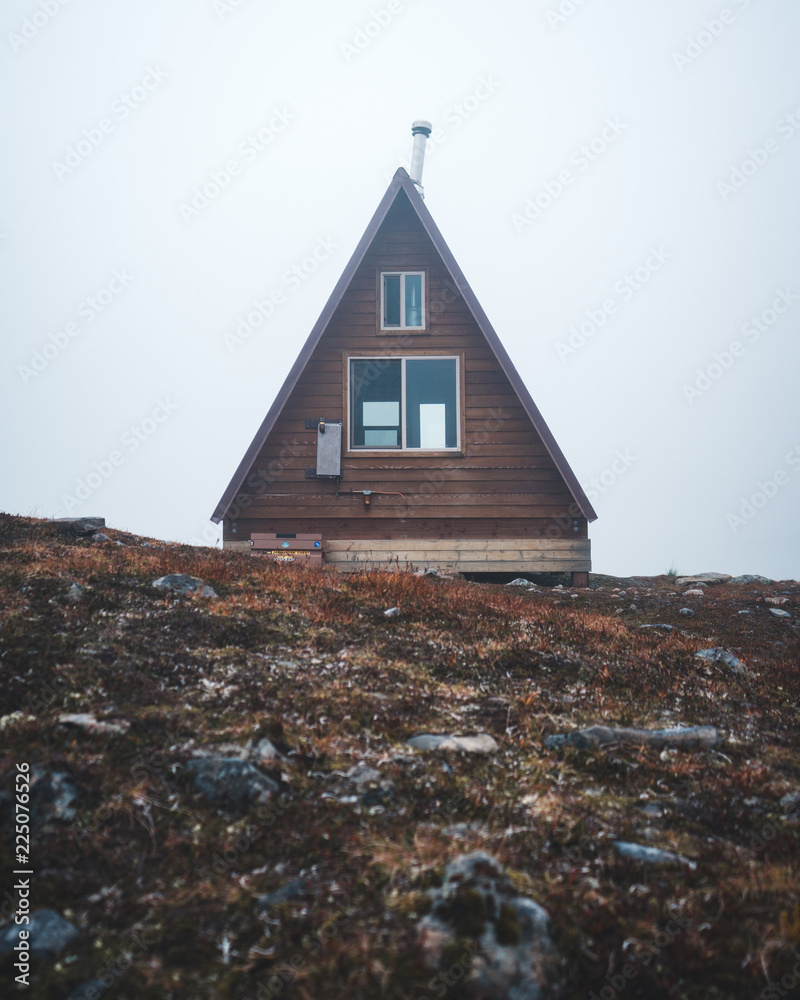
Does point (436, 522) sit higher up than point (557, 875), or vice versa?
point (436, 522)

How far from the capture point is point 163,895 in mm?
3045

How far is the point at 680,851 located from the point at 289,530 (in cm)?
1247

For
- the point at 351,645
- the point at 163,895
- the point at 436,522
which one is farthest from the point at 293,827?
the point at 436,522

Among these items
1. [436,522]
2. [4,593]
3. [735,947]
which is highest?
[436,522]

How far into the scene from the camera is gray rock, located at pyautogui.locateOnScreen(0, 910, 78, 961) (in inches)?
107

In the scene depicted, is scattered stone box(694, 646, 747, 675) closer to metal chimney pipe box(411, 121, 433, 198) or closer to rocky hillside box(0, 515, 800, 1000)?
rocky hillside box(0, 515, 800, 1000)

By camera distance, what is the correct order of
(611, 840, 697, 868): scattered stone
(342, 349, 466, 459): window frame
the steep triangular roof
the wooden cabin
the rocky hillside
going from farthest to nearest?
(342, 349, 466, 459): window frame
the wooden cabin
the steep triangular roof
(611, 840, 697, 868): scattered stone
the rocky hillside

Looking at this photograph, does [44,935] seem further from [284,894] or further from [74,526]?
[74,526]

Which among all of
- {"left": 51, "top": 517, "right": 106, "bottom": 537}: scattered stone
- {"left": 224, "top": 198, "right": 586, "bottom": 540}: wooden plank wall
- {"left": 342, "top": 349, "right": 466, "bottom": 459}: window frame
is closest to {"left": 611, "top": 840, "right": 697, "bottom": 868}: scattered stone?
{"left": 51, "top": 517, "right": 106, "bottom": 537}: scattered stone

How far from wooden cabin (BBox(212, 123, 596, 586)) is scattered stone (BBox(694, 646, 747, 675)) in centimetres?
760

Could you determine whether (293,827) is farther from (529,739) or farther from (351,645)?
(351,645)

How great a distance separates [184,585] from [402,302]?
33.2 feet

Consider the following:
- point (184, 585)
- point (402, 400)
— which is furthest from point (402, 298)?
point (184, 585)

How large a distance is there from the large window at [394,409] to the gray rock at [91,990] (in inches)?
525
